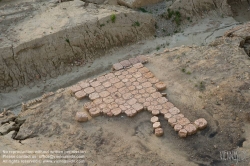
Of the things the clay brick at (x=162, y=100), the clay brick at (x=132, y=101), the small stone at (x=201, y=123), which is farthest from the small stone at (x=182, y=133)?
the clay brick at (x=132, y=101)

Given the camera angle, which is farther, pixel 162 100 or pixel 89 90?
pixel 89 90

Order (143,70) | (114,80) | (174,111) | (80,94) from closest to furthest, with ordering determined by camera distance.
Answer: (174,111) < (80,94) < (114,80) < (143,70)

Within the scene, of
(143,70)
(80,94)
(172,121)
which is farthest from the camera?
(143,70)

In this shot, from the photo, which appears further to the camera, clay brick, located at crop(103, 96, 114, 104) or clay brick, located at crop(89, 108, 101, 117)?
clay brick, located at crop(103, 96, 114, 104)

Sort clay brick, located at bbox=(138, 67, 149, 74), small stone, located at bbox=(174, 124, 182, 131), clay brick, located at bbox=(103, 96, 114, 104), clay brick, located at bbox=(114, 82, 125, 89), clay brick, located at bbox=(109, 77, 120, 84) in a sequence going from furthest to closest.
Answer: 1. clay brick, located at bbox=(138, 67, 149, 74)
2. clay brick, located at bbox=(109, 77, 120, 84)
3. clay brick, located at bbox=(114, 82, 125, 89)
4. clay brick, located at bbox=(103, 96, 114, 104)
5. small stone, located at bbox=(174, 124, 182, 131)

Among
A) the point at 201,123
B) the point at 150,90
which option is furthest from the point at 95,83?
the point at 201,123

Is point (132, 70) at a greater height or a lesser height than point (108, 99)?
greater

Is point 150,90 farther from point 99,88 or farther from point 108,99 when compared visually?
point 99,88

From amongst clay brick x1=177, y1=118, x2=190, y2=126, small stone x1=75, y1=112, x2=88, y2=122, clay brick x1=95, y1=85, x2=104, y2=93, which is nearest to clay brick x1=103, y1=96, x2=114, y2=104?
clay brick x1=95, y1=85, x2=104, y2=93

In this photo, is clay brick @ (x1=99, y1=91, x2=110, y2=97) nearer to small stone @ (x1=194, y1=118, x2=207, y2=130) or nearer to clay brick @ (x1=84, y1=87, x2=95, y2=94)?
clay brick @ (x1=84, y1=87, x2=95, y2=94)

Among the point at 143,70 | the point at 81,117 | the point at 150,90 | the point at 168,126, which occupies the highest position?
the point at 143,70
